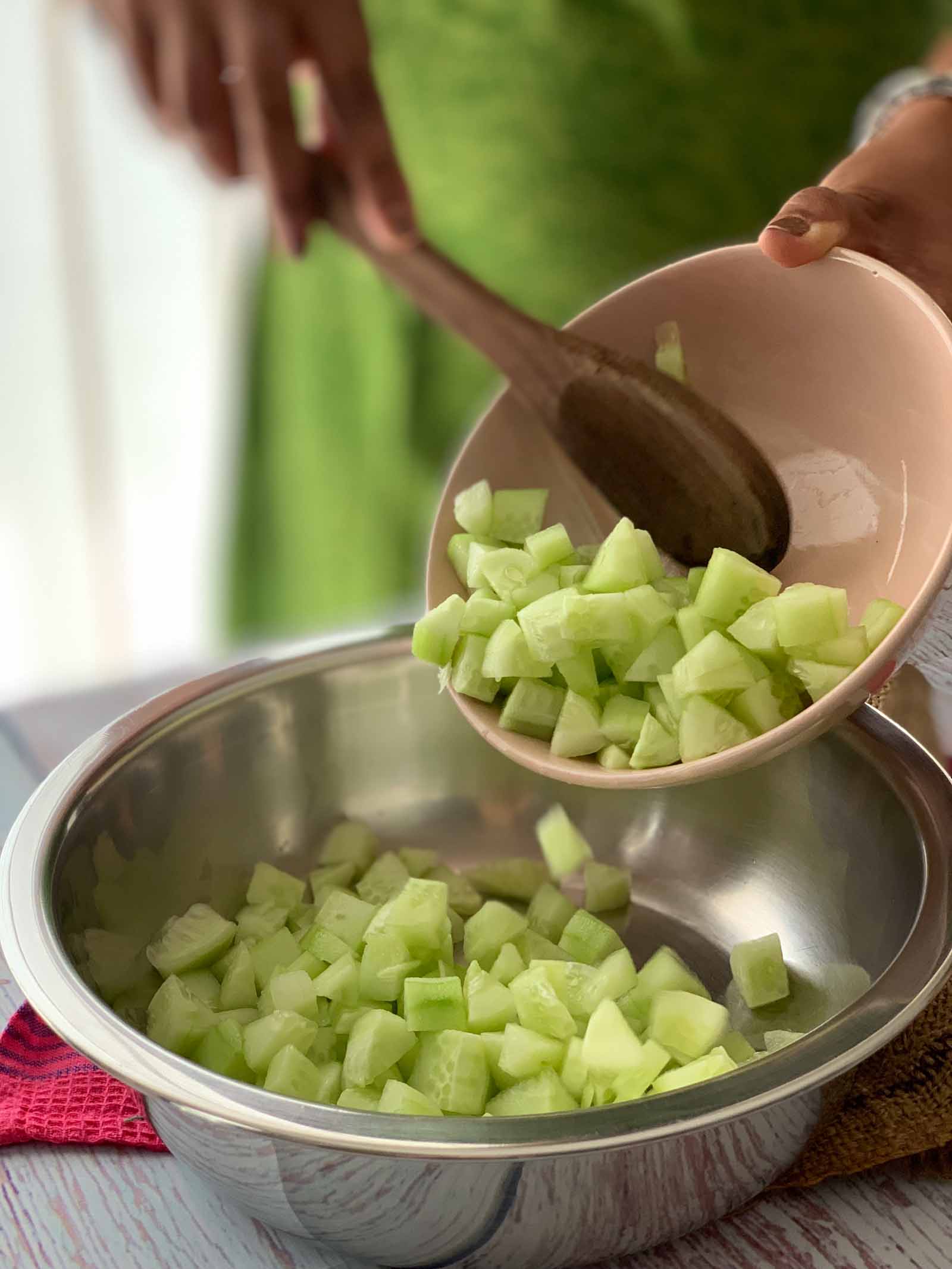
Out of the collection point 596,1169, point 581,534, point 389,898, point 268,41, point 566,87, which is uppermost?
point 268,41

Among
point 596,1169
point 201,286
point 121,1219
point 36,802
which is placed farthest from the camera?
point 201,286

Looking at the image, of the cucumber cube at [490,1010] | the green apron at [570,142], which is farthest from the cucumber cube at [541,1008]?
the green apron at [570,142]

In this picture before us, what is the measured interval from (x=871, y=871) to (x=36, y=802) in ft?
1.79

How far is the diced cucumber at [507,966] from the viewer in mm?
882

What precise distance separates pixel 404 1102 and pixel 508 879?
312 mm

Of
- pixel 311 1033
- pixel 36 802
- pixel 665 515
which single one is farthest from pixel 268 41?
pixel 311 1033

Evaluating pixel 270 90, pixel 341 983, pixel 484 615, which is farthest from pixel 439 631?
pixel 270 90

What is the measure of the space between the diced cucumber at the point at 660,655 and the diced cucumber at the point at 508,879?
232 millimetres

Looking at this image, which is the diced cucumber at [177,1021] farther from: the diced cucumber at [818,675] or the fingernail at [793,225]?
the fingernail at [793,225]

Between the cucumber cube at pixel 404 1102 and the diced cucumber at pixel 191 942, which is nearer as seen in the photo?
the cucumber cube at pixel 404 1102

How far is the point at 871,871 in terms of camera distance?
903mm

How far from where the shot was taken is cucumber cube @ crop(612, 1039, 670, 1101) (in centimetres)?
75

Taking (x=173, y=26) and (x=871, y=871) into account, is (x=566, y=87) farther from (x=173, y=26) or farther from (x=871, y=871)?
(x=871, y=871)

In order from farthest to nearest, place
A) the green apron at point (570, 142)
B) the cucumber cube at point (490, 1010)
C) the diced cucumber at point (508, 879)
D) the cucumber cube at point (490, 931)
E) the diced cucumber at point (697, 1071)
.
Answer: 1. the green apron at point (570, 142)
2. the diced cucumber at point (508, 879)
3. the cucumber cube at point (490, 931)
4. the cucumber cube at point (490, 1010)
5. the diced cucumber at point (697, 1071)
